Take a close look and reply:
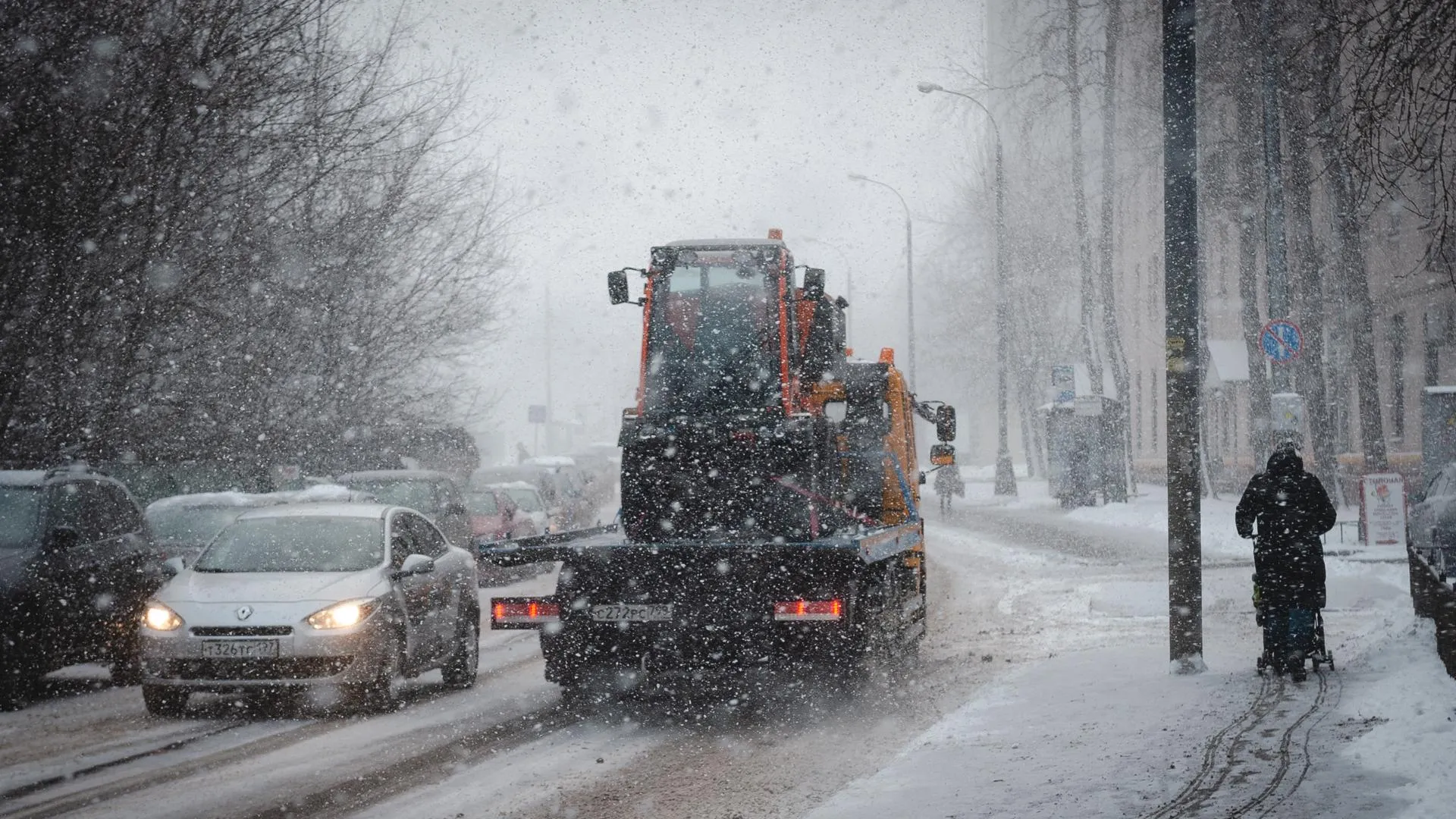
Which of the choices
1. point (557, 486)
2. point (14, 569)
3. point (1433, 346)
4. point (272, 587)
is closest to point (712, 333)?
point (272, 587)

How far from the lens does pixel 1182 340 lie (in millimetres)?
10047

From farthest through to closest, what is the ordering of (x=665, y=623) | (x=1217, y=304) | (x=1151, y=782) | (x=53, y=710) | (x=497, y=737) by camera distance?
(x=1217, y=304) → (x=53, y=710) → (x=665, y=623) → (x=497, y=737) → (x=1151, y=782)

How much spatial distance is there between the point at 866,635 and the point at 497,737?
265 centimetres

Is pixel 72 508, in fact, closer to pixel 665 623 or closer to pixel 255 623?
pixel 255 623

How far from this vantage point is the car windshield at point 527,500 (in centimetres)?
2597

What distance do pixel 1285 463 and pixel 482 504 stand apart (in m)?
15.7

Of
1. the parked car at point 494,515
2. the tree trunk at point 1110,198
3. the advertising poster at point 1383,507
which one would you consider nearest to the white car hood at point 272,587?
the parked car at point 494,515

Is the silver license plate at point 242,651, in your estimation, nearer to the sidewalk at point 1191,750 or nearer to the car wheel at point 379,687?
the car wheel at point 379,687

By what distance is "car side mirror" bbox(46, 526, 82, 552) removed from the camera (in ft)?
37.6

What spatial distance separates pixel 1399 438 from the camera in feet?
112

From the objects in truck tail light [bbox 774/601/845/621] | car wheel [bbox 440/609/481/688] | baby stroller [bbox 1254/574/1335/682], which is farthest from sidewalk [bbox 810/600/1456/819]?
car wheel [bbox 440/609/481/688]

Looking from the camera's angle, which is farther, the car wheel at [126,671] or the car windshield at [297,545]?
the car wheel at [126,671]

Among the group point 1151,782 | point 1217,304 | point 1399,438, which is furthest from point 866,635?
point 1217,304

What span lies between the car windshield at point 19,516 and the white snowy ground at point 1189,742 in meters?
7.35
